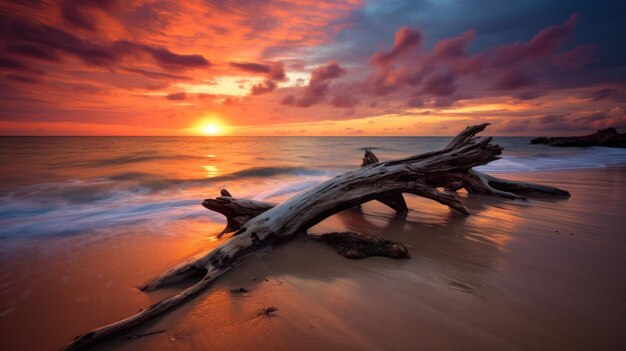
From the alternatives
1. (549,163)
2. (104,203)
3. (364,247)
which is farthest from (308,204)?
(549,163)

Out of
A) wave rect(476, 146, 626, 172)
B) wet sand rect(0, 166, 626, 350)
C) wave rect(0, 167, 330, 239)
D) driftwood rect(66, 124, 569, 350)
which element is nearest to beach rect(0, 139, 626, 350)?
wet sand rect(0, 166, 626, 350)

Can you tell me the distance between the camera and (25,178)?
11.6m

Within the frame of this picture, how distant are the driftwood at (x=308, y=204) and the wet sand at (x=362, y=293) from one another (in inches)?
4.8

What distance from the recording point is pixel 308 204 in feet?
12.5

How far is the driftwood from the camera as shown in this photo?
8.89ft

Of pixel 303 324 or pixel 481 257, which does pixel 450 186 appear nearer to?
pixel 481 257

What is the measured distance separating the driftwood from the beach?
12 centimetres

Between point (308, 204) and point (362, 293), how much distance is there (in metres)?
1.51

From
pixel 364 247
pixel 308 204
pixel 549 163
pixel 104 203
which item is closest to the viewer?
pixel 364 247

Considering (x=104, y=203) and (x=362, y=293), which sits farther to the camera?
(x=104, y=203)

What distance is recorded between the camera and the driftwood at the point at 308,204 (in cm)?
271

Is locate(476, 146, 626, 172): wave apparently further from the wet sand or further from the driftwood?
the wet sand

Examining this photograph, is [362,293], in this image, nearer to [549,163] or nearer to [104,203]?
[104,203]

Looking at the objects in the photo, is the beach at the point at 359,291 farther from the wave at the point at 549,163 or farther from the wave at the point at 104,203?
the wave at the point at 549,163
